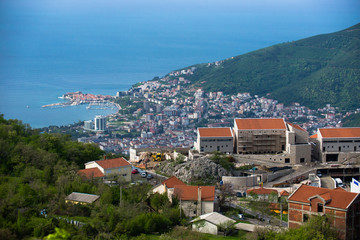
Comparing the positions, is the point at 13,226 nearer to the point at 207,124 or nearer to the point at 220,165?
the point at 220,165

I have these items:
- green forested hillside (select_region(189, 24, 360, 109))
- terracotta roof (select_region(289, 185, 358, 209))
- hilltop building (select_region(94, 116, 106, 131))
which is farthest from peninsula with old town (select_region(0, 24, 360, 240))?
green forested hillside (select_region(189, 24, 360, 109))

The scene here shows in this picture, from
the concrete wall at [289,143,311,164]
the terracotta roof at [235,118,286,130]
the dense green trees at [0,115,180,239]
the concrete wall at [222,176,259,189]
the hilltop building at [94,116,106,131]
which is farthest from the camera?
the hilltop building at [94,116,106,131]

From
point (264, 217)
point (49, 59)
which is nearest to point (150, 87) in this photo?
point (49, 59)

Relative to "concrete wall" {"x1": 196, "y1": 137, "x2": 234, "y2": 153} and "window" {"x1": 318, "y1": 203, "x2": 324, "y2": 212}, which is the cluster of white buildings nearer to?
"concrete wall" {"x1": 196, "y1": 137, "x2": 234, "y2": 153}

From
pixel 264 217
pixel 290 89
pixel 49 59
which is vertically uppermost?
pixel 49 59

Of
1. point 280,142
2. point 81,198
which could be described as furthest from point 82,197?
point 280,142
